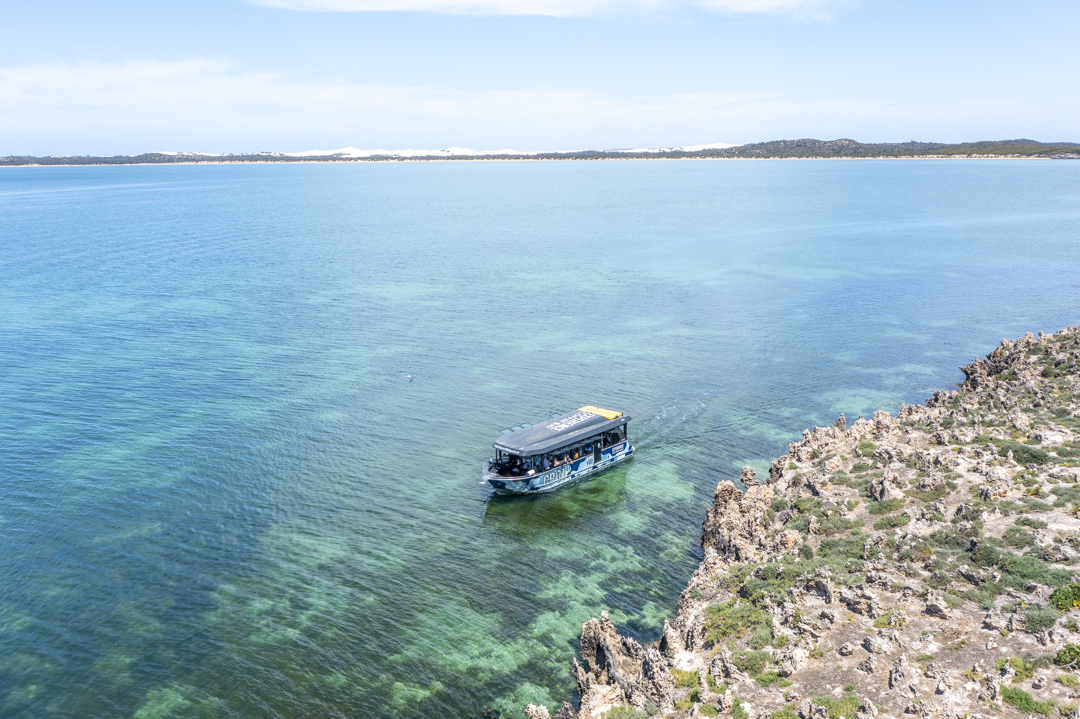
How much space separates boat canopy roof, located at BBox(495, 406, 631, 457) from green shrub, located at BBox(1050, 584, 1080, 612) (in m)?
30.2

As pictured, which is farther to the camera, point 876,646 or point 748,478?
point 748,478

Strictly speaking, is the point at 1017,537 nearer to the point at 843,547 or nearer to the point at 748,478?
the point at 843,547

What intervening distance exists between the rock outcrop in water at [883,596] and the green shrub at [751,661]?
0.06 metres

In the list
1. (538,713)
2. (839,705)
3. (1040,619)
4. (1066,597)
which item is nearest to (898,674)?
(839,705)

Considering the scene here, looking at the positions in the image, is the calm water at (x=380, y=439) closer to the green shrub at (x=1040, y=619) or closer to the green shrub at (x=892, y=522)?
the green shrub at (x=892, y=522)

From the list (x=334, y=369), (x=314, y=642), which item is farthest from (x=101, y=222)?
(x=314, y=642)

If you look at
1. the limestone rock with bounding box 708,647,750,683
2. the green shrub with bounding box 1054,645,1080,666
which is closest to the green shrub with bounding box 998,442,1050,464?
the green shrub with bounding box 1054,645,1080,666

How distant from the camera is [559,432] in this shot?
52000 mm

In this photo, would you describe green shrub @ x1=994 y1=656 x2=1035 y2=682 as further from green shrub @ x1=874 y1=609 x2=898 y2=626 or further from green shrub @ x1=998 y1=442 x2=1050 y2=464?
green shrub @ x1=998 y1=442 x2=1050 y2=464

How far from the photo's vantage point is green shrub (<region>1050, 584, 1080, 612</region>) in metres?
26.9

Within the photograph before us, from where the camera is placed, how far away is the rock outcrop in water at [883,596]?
24.5 meters

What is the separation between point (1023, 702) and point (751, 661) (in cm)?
887

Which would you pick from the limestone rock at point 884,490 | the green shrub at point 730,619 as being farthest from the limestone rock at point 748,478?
the green shrub at point 730,619

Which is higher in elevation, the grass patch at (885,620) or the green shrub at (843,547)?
the grass patch at (885,620)
